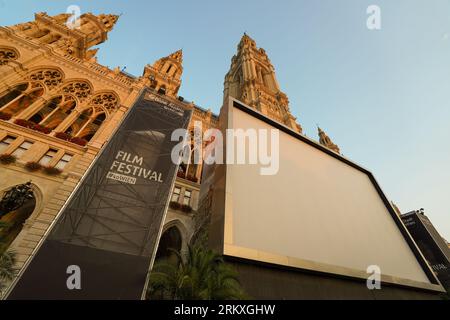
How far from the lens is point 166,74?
2827 centimetres

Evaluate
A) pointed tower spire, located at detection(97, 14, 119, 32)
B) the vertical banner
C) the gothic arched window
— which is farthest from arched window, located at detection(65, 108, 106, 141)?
pointed tower spire, located at detection(97, 14, 119, 32)

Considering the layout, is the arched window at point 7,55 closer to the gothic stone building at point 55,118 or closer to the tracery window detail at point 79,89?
the gothic stone building at point 55,118

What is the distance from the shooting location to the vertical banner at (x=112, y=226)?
289 inches

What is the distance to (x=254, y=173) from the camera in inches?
346

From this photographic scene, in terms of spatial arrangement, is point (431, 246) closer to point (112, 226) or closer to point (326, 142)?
point (326, 142)

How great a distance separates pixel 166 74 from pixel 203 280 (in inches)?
1136

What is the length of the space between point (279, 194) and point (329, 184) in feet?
15.8

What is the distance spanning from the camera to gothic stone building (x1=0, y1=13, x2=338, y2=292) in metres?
12.0

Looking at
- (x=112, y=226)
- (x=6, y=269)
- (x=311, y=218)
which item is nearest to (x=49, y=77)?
(x=6, y=269)

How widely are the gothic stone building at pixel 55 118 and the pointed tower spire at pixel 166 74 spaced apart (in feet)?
0.52

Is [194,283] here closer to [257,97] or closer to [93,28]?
[257,97]

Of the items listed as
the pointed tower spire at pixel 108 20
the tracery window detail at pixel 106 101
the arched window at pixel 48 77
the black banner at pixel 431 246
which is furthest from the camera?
the pointed tower spire at pixel 108 20

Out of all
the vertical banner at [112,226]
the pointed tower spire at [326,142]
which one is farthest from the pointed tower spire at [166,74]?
the pointed tower spire at [326,142]

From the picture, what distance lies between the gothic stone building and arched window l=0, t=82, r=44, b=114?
0.06 meters
